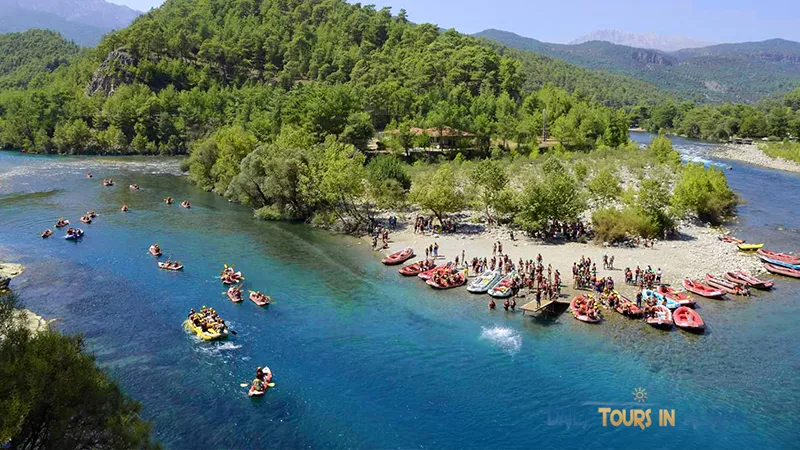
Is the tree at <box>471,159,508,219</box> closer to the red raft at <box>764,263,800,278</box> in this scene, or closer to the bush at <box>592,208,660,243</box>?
the bush at <box>592,208,660,243</box>

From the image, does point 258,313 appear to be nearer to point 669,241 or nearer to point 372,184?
point 372,184

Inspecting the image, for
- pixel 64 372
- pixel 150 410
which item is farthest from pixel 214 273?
pixel 64 372

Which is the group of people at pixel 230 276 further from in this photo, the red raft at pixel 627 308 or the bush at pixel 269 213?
the red raft at pixel 627 308

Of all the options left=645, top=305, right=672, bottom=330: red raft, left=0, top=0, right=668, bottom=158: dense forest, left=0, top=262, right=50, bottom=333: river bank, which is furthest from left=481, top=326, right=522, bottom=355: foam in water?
left=0, top=0, right=668, bottom=158: dense forest

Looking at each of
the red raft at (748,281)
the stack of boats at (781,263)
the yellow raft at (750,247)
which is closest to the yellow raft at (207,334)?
the red raft at (748,281)

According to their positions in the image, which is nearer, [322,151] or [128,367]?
[128,367]
